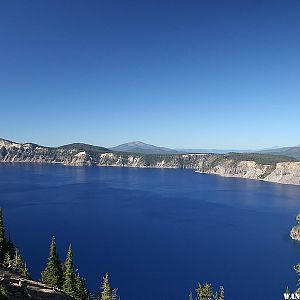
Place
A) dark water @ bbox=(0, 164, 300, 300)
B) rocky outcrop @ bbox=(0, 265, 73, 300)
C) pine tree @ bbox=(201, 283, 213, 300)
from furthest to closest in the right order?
dark water @ bbox=(0, 164, 300, 300)
pine tree @ bbox=(201, 283, 213, 300)
rocky outcrop @ bbox=(0, 265, 73, 300)

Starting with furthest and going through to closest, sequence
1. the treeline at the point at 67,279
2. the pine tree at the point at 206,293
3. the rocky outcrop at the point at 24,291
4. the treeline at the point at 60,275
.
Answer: the treeline at the point at 60,275, the treeline at the point at 67,279, the pine tree at the point at 206,293, the rocky outcrop at the point at 24,291

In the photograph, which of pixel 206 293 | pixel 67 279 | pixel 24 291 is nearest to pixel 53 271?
pixel 67 279

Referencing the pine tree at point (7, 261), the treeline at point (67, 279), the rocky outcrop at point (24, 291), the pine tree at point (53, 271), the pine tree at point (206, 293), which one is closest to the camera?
the rocky outcrop at point (24, 291)

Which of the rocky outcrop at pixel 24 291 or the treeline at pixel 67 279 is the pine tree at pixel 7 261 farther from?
the rocky outcrop at pixel 24 291

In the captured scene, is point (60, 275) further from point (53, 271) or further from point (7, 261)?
point (7, 261)

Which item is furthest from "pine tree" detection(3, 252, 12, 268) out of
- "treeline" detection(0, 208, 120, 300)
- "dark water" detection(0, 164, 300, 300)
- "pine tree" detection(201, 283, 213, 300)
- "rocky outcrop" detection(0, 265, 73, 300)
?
"pine tree" detection(201, 283, 213, 300)

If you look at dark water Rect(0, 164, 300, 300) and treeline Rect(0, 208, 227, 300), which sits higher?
treeline Rect(0, 208, 227, 300)

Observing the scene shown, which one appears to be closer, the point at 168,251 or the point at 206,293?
the point at 206,293

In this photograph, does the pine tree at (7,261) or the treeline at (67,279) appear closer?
the treeline at (67,279)

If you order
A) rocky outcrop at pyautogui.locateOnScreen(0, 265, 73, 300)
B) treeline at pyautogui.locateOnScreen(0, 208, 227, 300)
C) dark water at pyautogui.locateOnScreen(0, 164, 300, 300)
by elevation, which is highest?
rocky outcrop at pyautogui.locateOnScreen(0, 265, 73, 300)

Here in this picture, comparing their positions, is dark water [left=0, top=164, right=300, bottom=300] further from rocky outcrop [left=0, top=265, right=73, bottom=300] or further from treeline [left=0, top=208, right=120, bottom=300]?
rocky outcrop [left=0, top=265, right=73, bottom=300]

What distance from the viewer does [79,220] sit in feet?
626

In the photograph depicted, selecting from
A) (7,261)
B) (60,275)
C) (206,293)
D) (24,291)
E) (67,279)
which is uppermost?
(24,291)

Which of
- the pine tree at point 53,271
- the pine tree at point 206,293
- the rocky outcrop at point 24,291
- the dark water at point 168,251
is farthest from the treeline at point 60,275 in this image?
the dark water at point 168,251
